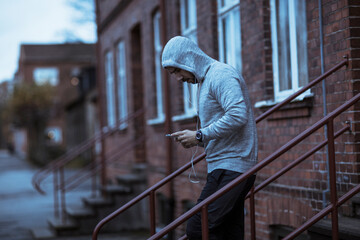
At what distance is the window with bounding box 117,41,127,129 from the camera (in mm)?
13312

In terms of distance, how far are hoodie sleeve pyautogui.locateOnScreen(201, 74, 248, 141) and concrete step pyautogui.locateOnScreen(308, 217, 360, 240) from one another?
1143 mm

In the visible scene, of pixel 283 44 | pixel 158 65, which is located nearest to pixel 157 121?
pixel 158 65

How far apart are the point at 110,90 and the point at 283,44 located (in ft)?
29.2

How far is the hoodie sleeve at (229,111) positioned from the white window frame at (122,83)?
9550 millimetres

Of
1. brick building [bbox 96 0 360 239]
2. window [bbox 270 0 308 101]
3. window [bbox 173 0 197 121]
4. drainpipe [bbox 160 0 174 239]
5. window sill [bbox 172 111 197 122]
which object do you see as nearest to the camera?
brick building [bbox 96 0 360 239]

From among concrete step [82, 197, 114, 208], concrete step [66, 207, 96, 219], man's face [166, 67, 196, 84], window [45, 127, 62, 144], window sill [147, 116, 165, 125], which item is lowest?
window [45, 127, 62, 144]

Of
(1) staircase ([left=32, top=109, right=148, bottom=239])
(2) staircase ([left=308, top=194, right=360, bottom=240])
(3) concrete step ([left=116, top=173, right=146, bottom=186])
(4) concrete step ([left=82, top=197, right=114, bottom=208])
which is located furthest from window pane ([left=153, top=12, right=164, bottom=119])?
(2) staircase ([left=308, top=194, right=360, bottom=240])

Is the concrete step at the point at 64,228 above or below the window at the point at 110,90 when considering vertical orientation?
below

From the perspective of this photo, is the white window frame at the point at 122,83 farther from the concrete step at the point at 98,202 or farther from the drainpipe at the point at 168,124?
the drainpipe at the point at 168,124

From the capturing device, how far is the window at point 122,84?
43.7 feet

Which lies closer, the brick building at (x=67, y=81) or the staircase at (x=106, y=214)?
the staircase at (x=106, y=214)

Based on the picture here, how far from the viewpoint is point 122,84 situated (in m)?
13.7

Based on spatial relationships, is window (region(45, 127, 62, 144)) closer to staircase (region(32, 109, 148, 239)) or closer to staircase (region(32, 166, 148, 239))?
staircase (region(32, 109, 148, 239))

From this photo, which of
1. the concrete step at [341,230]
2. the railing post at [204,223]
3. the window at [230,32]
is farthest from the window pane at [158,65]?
the railing post at [204,223]
